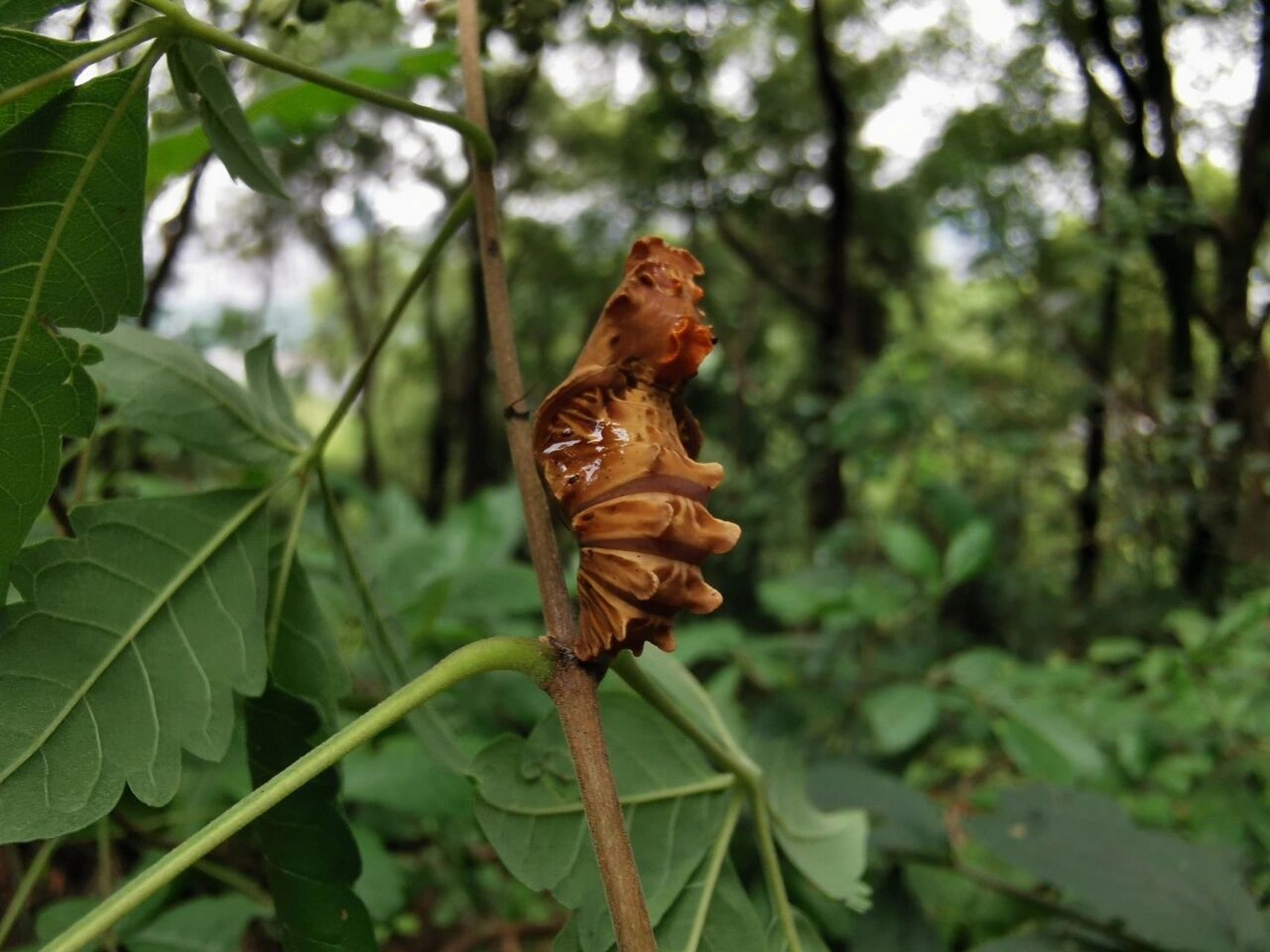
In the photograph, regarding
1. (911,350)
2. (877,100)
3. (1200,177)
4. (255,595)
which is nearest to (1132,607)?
(911,350)

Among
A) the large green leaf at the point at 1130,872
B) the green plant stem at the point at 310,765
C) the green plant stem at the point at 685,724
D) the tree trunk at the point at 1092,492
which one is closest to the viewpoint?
the green plant stem at the point at 310,765

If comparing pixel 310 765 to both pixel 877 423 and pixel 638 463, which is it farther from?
pixel 877 423

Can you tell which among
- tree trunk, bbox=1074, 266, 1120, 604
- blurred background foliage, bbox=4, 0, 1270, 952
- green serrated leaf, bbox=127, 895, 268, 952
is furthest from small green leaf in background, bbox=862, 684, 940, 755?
tree trunk, bbox=1074, 266, 1120, 604

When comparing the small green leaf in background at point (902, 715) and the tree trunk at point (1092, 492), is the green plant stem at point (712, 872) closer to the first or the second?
the small green leaf in background at point (902, 715)

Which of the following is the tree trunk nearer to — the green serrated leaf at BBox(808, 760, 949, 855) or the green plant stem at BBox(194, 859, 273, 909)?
the green serrated leaf at BBox(808, 760, 949, 855)

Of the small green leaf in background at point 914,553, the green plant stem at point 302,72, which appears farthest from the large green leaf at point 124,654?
the small green leaf in background at point 914,553

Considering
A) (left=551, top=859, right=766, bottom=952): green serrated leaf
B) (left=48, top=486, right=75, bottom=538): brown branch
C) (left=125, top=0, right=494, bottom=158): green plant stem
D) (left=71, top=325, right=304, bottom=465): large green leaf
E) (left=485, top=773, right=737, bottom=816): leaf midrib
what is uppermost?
(left=125, top=0, right=494, bottom=158): green plant stem

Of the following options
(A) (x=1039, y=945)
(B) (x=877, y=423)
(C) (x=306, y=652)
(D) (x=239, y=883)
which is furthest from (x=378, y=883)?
(B) (x=877, y=423)
